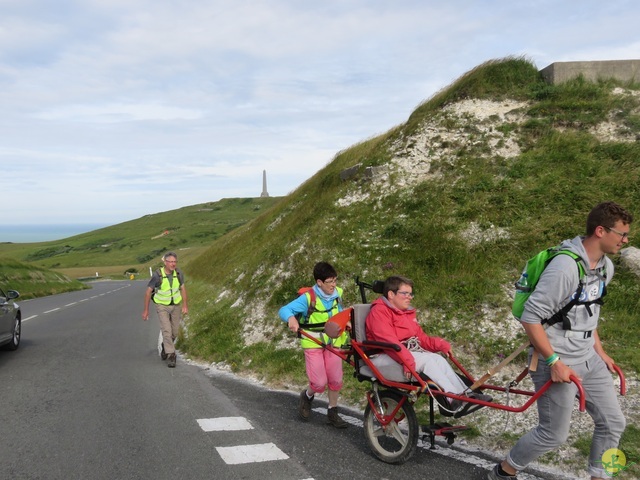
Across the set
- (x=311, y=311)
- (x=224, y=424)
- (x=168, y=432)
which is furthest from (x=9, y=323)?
(x=311, y=311)

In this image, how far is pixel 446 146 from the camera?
15000 mm

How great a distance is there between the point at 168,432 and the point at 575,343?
4660mm

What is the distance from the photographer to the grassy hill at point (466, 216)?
912cm

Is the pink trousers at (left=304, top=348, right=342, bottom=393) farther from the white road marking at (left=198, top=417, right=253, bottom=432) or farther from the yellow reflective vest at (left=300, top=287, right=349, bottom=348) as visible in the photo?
the white road marking at (left=198, top=417, right=253, bottom=432)

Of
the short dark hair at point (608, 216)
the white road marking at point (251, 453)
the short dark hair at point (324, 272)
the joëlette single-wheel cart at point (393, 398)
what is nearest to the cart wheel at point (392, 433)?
the joëlette single-wheel cart at point (393, 398)

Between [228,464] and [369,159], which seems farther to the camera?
[369,159]

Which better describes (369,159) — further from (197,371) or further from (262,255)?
(197,371)

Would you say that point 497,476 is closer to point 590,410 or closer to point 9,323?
point 590,410

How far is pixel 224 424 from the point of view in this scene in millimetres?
6340

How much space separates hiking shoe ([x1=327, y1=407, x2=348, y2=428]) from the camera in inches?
242

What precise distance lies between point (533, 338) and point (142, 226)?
196m

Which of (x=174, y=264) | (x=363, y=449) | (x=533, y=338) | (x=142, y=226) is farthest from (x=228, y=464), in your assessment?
(x=142, y=226)

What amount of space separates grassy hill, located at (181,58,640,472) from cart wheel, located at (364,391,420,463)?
2.01 meters

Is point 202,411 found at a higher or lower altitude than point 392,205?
lower
